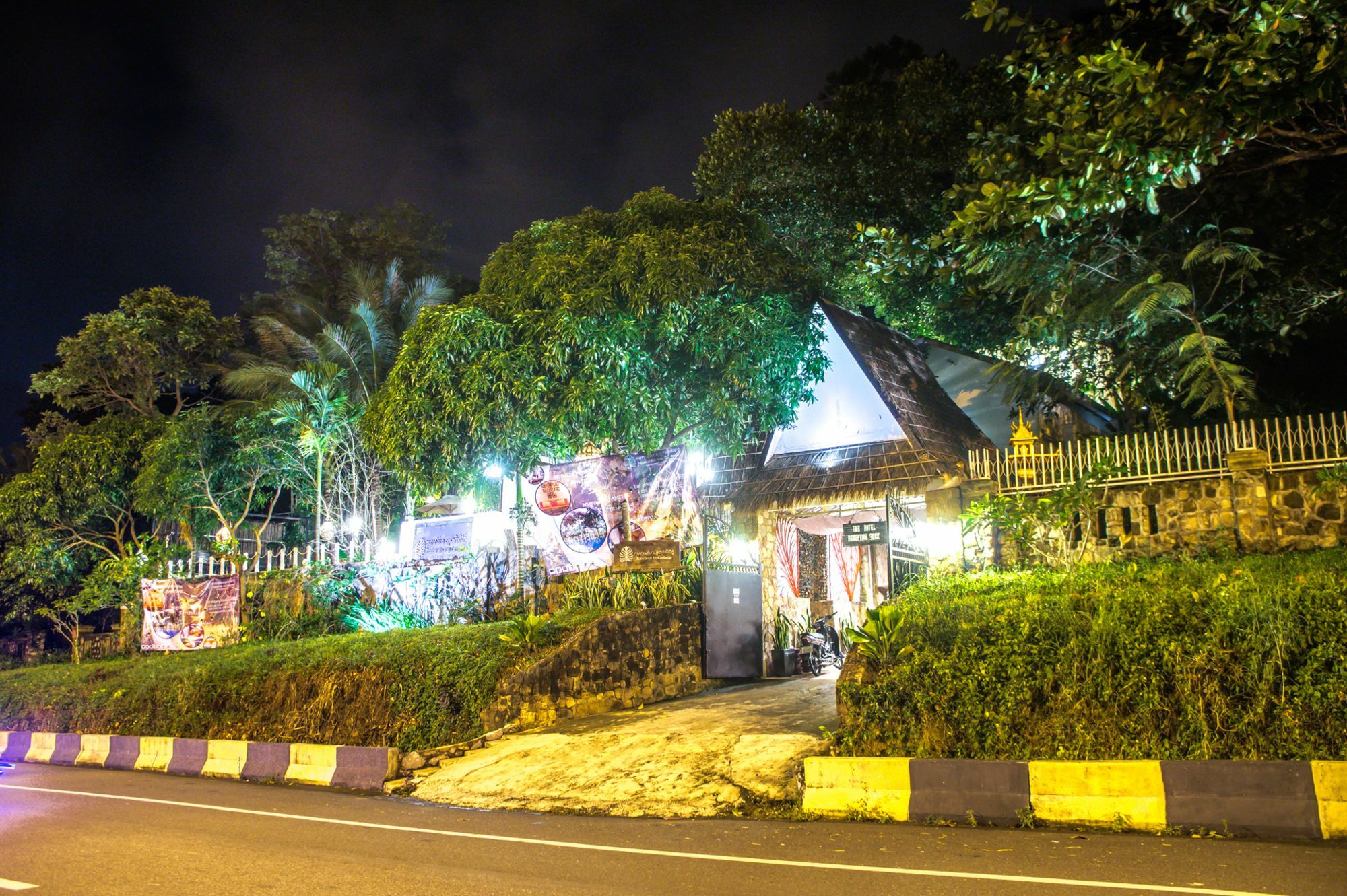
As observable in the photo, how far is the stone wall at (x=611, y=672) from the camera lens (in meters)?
11.5

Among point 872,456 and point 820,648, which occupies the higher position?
point 872,456

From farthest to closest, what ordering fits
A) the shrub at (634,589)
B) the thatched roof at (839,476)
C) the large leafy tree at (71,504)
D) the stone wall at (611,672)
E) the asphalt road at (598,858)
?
1. the large leafy tree at (71,504)
2. the thatched roof at (839,476)
3. the shrub at (634,589)
4. the stone wall at (611,672)
5. the asphalt road at (598,858)

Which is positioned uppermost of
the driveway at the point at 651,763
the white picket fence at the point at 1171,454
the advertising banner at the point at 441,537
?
the white picket fence at the point at 1171,454

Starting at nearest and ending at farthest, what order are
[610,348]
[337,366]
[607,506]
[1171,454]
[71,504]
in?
[1171,454], [607,506], [610,348], [337,366], [71,504]

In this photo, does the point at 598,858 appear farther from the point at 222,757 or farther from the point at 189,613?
the point at 189,613

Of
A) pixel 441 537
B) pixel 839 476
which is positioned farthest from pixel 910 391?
pixel 441 537

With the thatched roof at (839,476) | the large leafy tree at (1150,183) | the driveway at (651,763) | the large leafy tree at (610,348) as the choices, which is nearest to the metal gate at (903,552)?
the thatched roof at (839,476)

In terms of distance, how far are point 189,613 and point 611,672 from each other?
31.0 ft

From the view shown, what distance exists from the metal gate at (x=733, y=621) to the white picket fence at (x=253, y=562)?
7956mm

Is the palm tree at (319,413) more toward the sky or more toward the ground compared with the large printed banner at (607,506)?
more toward the sky

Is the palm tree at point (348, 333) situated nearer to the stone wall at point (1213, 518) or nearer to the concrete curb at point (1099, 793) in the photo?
the stone wall at point (1213, 518)

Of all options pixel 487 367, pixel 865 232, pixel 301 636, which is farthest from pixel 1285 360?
Result: pixel 301 636

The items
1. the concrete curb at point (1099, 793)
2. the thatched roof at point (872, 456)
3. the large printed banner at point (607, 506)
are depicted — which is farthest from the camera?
the thatched roof at point (872, 456)

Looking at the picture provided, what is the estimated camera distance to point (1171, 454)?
13.1 metres
